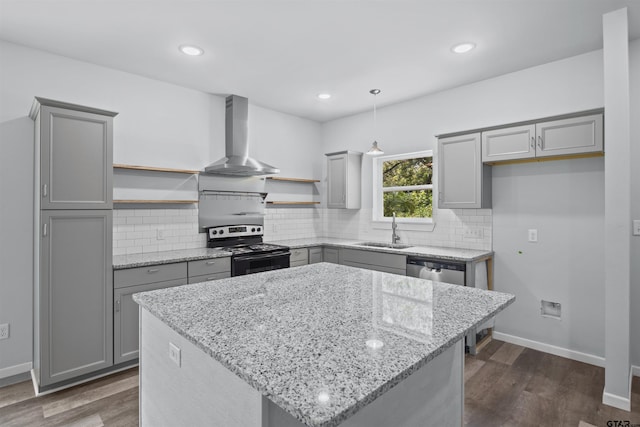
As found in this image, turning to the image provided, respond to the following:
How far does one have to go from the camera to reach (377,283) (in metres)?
1.93

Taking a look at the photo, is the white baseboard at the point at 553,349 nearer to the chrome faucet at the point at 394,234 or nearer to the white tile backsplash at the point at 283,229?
the white tile backsplash at the point at 283,229

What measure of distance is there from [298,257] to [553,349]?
2783 millimetres

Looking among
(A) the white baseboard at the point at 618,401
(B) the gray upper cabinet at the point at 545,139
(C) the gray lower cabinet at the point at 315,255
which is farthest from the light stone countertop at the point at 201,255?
(A) the white baseboard at the point at 618,401

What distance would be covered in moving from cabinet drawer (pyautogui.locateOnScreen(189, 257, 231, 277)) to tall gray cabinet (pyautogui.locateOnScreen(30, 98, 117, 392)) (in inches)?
27.4

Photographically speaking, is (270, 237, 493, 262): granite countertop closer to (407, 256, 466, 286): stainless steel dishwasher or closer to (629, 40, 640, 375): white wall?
(407, 256, 466, 286): stainless steel dishwasher

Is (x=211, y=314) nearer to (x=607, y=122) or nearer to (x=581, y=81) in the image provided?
(x=607, y=122)

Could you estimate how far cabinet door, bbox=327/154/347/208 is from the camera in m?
4.77

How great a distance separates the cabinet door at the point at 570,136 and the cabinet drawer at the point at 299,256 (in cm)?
268

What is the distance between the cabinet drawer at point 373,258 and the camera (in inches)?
146

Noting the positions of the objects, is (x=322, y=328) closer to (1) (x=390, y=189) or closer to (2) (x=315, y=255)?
(2) (x=315, y=255)

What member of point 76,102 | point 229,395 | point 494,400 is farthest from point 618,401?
point 76,102

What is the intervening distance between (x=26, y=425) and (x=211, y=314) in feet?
6.19

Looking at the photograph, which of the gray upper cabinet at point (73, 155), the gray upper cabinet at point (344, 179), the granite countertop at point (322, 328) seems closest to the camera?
the granite countertop at point (322, 328)

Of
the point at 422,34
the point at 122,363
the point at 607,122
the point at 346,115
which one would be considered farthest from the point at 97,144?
the point at 607,122
